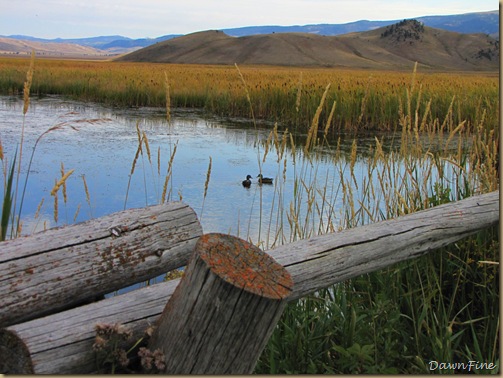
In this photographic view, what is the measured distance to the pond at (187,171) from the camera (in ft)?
16.5

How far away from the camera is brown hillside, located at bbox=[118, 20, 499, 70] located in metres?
81.9

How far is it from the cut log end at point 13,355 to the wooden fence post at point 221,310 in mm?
343

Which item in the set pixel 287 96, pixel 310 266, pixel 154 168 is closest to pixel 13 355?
pixel 310 266

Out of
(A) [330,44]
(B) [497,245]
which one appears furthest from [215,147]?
(A) [330,44]

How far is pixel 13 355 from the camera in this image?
1614mm

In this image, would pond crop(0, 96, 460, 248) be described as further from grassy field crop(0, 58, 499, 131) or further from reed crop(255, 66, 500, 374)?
grassy field crop(0, 58, 499, 131)

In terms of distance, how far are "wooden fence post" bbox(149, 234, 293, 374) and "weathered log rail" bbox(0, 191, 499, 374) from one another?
159 millimetres

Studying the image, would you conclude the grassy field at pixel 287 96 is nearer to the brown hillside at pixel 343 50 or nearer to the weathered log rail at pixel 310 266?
the weathered log rail at pixel 310 266

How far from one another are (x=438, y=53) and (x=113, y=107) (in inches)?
3333

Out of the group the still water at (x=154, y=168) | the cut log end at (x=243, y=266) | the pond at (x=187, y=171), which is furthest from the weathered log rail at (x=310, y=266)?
the still water at (x=154, y=168)

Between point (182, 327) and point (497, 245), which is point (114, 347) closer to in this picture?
point (182, 327)

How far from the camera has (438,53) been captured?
299 ft

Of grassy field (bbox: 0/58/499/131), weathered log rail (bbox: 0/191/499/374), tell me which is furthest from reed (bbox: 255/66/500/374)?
grassy field (bbox: 0/58/499/131)

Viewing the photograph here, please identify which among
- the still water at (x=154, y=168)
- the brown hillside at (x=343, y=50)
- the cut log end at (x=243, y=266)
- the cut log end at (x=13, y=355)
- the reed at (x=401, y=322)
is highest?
the brown hillside at (x=343, y=50)
